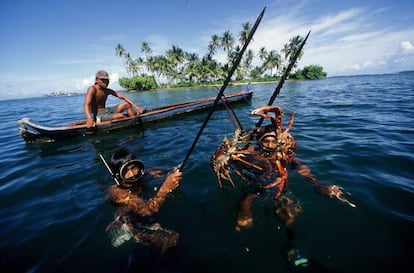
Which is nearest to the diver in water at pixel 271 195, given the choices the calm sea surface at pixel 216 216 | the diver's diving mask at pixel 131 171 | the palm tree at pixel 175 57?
the calm sea surface at pixel 216 216

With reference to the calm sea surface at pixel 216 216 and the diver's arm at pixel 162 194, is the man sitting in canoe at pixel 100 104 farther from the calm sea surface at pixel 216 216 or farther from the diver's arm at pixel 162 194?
the diver's arm at pixel 162 194

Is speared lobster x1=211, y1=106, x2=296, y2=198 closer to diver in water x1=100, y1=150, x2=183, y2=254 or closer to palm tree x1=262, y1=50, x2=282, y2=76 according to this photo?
diver in water x1=100, y1=150, x2=183, y2=254

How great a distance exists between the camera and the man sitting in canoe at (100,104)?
8.31m

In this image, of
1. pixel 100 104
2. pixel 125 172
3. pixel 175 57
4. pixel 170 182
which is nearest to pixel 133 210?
pixel 125 172

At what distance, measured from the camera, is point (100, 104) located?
Answer: 9523 millimetres

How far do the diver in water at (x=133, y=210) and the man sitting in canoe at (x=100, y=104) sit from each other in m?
5.58

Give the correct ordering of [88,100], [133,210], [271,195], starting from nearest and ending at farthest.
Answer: [133,210], [271,195], [88,100]

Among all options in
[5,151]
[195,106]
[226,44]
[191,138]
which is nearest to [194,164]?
[191,138]

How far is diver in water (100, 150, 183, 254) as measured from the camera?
10.8 feet

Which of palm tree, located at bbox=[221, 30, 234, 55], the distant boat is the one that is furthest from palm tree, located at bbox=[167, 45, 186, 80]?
the distant boat

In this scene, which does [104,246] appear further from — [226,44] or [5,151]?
[226,44]

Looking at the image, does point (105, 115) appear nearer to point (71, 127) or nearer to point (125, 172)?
point (71, 127)

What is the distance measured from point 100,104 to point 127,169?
6.95 metres

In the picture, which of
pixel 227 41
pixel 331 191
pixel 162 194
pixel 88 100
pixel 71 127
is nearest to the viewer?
pixel 331 191
